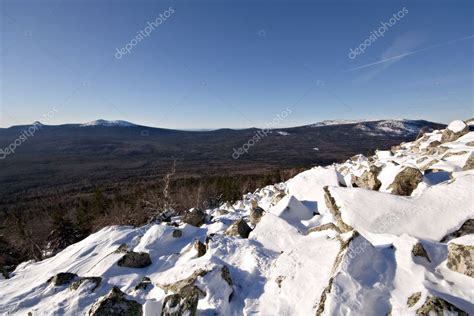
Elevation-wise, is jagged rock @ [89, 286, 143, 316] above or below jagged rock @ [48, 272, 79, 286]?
above

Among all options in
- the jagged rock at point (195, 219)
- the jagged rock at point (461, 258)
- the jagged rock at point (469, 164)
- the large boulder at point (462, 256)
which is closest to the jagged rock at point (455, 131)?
the jagged rock at point (469, 164)

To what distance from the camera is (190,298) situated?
6332 millimetres

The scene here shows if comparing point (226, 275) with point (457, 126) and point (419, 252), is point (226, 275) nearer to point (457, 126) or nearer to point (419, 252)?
point (419, 252)

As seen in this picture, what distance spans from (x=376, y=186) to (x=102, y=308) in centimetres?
1120

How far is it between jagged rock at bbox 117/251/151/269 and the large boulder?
9.75 meters

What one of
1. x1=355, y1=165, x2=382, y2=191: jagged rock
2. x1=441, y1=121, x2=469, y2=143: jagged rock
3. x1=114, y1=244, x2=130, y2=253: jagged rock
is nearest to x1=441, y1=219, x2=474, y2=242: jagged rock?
x1=355, y1=165, x2=382, y2=191: jagged rock

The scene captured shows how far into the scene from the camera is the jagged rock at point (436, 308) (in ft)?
15.0

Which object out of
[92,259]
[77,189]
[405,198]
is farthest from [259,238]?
[77,189]

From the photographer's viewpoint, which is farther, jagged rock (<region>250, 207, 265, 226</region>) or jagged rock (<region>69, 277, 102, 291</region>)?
jagged rock (<region>250, 207, 265, 226</region>)

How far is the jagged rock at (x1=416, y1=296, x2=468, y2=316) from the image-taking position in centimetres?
459

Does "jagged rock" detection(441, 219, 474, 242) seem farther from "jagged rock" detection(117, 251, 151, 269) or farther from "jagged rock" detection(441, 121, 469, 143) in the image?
"jagged rock" detection(441, 121, 469, 143)

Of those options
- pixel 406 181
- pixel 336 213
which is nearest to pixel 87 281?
pixel 336 213

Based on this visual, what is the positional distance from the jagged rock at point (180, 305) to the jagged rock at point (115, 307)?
69 cm

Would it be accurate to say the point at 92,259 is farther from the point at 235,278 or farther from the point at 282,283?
the point at 282,283
